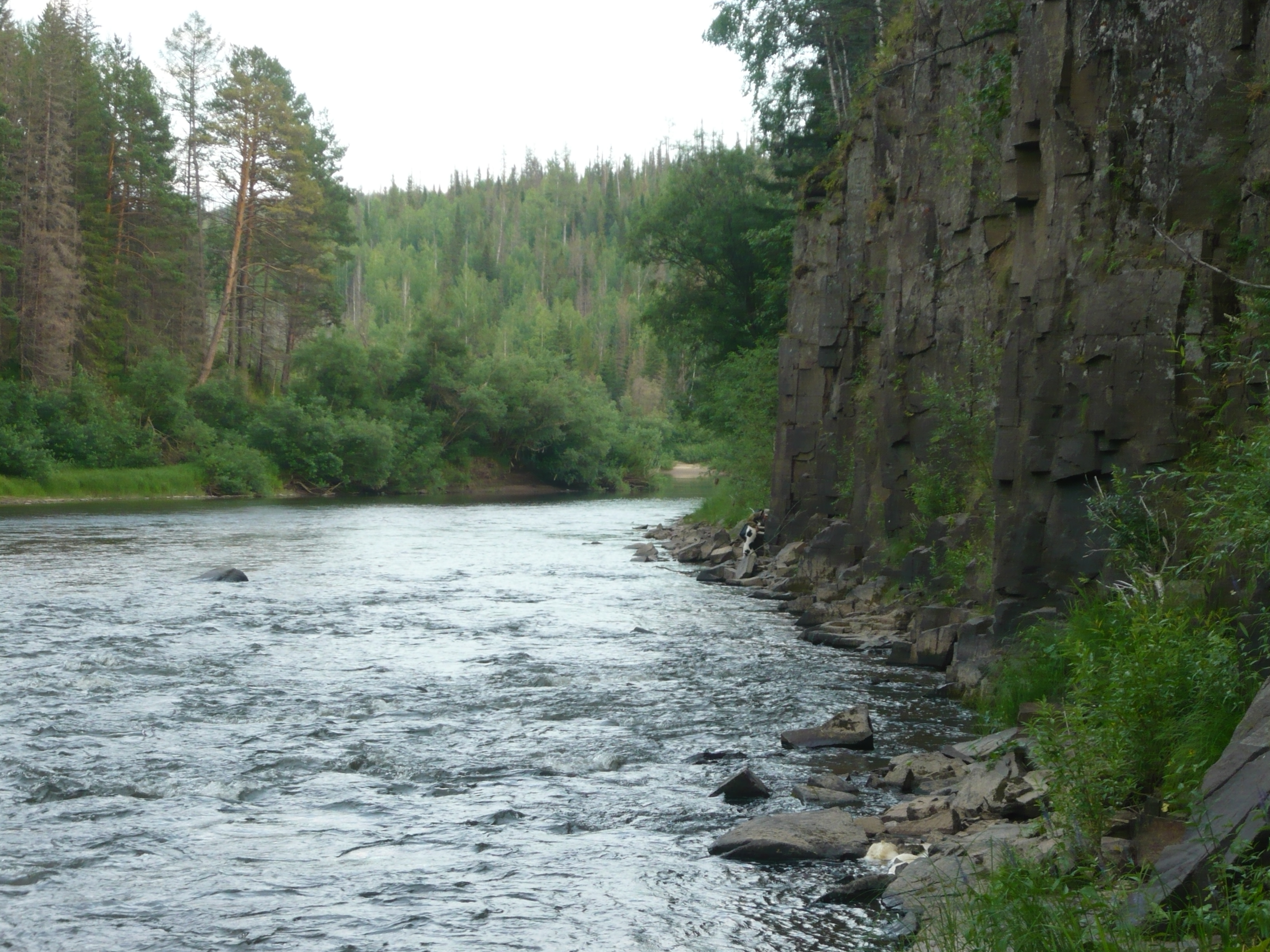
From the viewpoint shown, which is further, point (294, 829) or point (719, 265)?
point (719, 265)

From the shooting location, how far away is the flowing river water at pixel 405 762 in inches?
278

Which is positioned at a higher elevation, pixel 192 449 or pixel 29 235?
pixel 29 235

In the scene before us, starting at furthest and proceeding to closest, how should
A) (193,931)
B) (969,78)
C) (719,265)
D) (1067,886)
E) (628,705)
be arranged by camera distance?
(719,265)
(969,78)
(628,705)
(193,931)
(1067,886)

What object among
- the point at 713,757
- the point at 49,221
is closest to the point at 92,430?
the point at 49,221

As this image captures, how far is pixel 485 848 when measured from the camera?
829 cm

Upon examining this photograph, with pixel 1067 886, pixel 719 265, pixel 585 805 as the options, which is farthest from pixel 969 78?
pixel 719 265

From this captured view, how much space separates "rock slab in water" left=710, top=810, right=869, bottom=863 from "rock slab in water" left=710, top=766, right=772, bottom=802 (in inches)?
34.2

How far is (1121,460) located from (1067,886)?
6650 millimetres

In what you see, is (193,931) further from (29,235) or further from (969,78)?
(29,235)

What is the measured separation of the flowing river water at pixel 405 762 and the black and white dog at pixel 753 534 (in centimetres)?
516

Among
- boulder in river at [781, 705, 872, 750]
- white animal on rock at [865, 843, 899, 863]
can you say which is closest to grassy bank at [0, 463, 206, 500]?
boulder in river at [781, 705, 872, 750]

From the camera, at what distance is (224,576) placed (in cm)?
2447

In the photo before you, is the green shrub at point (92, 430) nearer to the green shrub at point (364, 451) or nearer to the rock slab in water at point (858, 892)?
the green shrub at point (364, 451)

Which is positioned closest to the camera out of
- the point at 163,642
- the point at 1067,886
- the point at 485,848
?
the point at 1067,886
